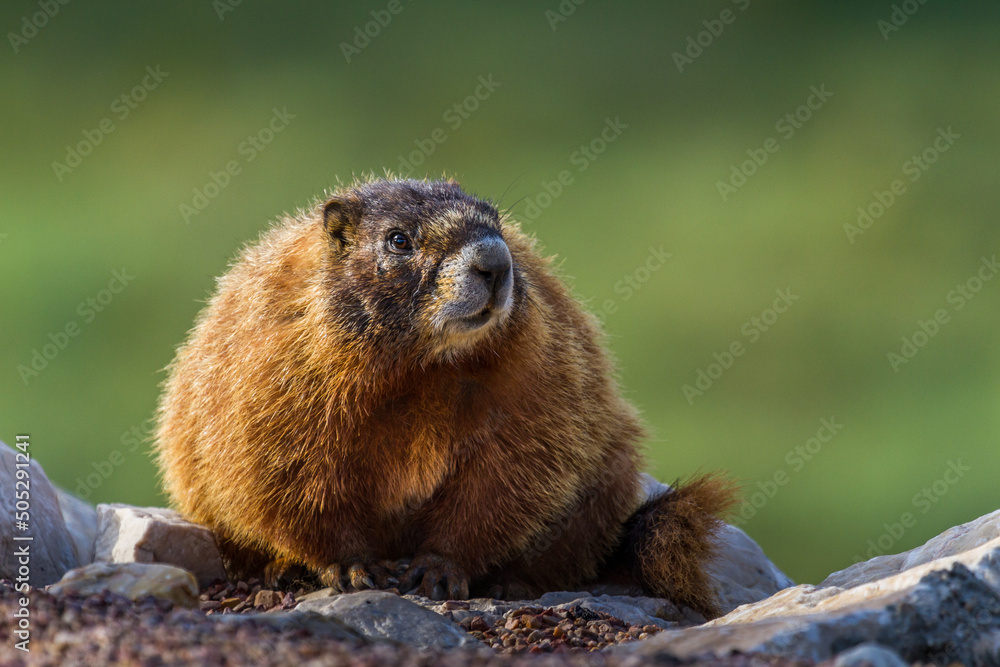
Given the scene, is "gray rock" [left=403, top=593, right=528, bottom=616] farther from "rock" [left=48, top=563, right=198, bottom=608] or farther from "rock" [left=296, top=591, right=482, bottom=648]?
"rock" [left=48, top=563, right=198, bottom=608]

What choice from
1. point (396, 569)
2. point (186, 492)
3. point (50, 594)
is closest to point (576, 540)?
point (396, 569)

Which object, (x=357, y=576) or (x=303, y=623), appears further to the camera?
(x=357, y=576)

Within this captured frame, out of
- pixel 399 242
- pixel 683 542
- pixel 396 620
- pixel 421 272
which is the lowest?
pixel 396 620

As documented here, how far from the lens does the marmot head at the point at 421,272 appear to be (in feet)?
9.57

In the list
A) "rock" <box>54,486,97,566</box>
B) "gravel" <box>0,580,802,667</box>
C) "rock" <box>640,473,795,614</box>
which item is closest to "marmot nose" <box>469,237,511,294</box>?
"gravel" <box>0,580,802,667</box>

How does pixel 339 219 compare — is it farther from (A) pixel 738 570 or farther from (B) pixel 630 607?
(A) pixel 738 570

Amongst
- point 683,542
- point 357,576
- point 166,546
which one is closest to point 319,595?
point 357,576

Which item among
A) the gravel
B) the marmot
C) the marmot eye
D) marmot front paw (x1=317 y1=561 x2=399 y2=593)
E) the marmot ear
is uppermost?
the marmot ear

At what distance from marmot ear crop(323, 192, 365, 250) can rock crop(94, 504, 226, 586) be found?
1148 mm

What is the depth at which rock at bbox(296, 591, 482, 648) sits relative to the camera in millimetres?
2576

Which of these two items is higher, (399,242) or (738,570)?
(399,242)

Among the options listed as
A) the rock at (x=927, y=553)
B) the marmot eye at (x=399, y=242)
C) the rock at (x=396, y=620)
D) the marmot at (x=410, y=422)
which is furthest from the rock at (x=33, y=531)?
the rock at (x=927, y=553)

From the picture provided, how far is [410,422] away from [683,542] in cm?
106

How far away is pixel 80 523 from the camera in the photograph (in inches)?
164
